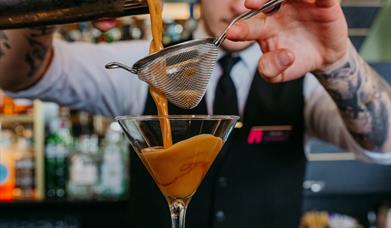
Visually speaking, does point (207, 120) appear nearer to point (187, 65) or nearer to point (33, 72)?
point (187, 65)

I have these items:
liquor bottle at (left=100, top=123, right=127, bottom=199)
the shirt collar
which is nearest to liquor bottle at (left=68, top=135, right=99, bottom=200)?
liquor bottle at (left=100, top=123, right=127, bottom=199)

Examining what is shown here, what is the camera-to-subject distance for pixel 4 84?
1649 mm

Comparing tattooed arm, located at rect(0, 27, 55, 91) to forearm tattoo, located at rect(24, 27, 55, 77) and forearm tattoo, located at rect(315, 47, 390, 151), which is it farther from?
forearm tattoo, located at rect(315, 47, 390, 151)

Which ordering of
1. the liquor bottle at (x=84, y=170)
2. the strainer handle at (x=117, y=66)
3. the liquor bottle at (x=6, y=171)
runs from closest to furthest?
1. the strainer handle at (x=117, y=66)
2. the liquor bottle at (x=84, y=170)
3. the liquor bottle at (x=6, y=171)

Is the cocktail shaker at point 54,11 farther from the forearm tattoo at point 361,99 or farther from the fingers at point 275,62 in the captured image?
the forearm tattoo at point 361,99

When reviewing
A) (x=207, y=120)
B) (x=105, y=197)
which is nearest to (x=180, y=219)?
(x=207, y=120)

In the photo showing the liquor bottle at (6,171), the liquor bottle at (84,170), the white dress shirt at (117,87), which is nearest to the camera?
the white dress shirt at (117,87)

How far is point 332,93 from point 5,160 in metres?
2.37

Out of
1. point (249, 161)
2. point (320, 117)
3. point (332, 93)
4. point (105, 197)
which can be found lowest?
point (105, 197)

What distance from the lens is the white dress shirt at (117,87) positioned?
1.74 m

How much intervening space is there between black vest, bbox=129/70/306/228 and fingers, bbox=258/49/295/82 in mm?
645

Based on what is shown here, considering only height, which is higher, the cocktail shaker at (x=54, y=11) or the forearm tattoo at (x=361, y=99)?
the cocktail shaker at (x=54, y=11)

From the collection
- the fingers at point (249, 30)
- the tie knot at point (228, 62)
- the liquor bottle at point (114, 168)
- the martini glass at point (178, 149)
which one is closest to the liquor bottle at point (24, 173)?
the liquor bottle at point (114, 168)

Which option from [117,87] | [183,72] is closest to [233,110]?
[117,87]
